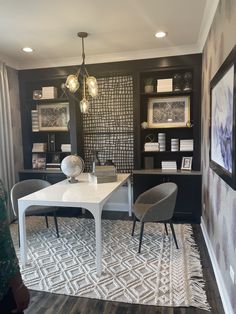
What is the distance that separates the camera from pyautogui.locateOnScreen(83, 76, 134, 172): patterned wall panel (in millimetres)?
4105

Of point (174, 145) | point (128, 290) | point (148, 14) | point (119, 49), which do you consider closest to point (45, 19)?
point (148, 14)

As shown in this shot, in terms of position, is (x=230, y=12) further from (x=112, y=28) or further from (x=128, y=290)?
(x=128, y=290)

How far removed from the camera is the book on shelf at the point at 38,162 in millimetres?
4398

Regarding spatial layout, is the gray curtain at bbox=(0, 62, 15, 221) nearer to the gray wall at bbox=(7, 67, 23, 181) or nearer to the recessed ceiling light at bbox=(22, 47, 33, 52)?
the gray wall at bbox=(7, 67, 23, 181)

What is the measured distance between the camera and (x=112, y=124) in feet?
13.8

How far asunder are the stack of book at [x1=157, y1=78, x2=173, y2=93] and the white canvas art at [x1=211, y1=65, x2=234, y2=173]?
4.56 ft

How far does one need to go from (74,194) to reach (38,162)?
79.0 inches

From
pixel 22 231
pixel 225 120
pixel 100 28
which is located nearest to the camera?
pixel 225 120

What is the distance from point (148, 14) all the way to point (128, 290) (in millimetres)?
2615

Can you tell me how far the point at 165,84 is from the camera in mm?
3842

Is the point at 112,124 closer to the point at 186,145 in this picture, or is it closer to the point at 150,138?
the point at 150,138

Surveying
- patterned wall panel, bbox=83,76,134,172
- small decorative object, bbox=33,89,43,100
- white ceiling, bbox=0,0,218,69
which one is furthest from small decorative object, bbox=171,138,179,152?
small decorative object, bbox=33,89,43,100

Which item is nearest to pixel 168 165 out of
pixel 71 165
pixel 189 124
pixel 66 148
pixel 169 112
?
pixel 189 124

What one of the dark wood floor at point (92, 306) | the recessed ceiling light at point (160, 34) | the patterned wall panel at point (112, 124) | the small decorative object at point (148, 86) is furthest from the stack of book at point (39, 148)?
the dark wood floor at point (92, 306)
